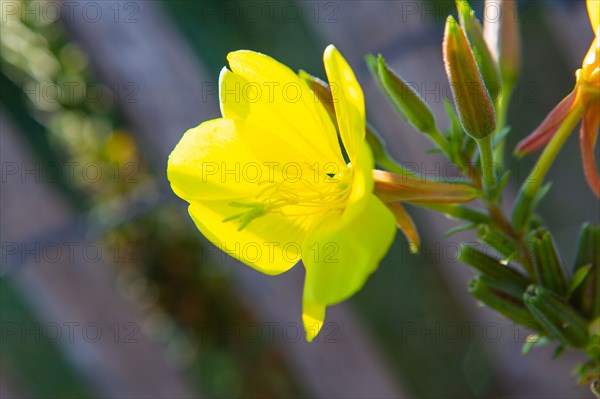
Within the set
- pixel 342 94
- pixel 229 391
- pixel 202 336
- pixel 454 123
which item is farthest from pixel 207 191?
pixel 229 391

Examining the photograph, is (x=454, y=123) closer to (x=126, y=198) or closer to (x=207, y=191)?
(x=207, y=191)

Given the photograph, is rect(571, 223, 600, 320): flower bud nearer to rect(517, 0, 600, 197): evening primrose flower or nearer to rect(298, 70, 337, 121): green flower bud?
rect(517, 0, 600, 197): evening primrose flower

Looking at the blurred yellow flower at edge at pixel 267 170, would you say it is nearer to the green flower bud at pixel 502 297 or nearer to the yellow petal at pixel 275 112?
the yellow petal at pixel 275 112

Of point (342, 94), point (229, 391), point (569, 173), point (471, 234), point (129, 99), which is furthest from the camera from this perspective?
point (229, 391)

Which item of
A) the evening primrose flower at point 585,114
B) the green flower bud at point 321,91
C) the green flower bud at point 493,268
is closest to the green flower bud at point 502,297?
the green flower bud at point 493,268

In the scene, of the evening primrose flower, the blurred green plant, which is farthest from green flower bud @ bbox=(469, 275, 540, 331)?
A: the blurred green plant
